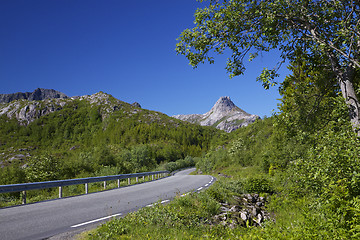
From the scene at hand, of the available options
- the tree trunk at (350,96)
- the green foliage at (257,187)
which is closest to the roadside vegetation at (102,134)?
the green foliage at (257,187)

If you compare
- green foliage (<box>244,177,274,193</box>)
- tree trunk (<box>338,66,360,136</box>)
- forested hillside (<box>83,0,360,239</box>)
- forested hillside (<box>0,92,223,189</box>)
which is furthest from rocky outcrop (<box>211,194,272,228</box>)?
forested hillside (<box>0,92,223,189</box>)

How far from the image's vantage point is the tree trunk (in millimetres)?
5981

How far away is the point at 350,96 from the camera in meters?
6.16

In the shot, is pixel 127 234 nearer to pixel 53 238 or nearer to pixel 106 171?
pixel 53 238

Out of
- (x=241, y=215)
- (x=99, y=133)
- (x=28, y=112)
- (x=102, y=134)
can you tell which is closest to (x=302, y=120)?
(x=241, y=215)

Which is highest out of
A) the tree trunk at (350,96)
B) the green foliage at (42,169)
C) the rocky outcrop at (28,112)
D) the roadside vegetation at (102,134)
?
the rocky outcrop at (28,112)

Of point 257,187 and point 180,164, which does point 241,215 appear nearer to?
point 257,187

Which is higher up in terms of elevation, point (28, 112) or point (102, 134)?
point (28, 112)

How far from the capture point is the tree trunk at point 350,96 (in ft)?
19.6


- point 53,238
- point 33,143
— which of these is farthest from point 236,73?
point 33,143

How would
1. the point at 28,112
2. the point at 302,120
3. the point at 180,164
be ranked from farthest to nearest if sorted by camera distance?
the point at 28,112, the point at 180,164, the point at 302,120

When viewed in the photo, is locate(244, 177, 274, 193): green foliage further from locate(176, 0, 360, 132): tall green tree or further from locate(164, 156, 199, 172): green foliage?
locate(164, 156, 199, 172): green foliage

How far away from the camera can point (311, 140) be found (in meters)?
7.29

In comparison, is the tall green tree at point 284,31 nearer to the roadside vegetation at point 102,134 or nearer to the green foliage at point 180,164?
the green foliage at point 180,164
